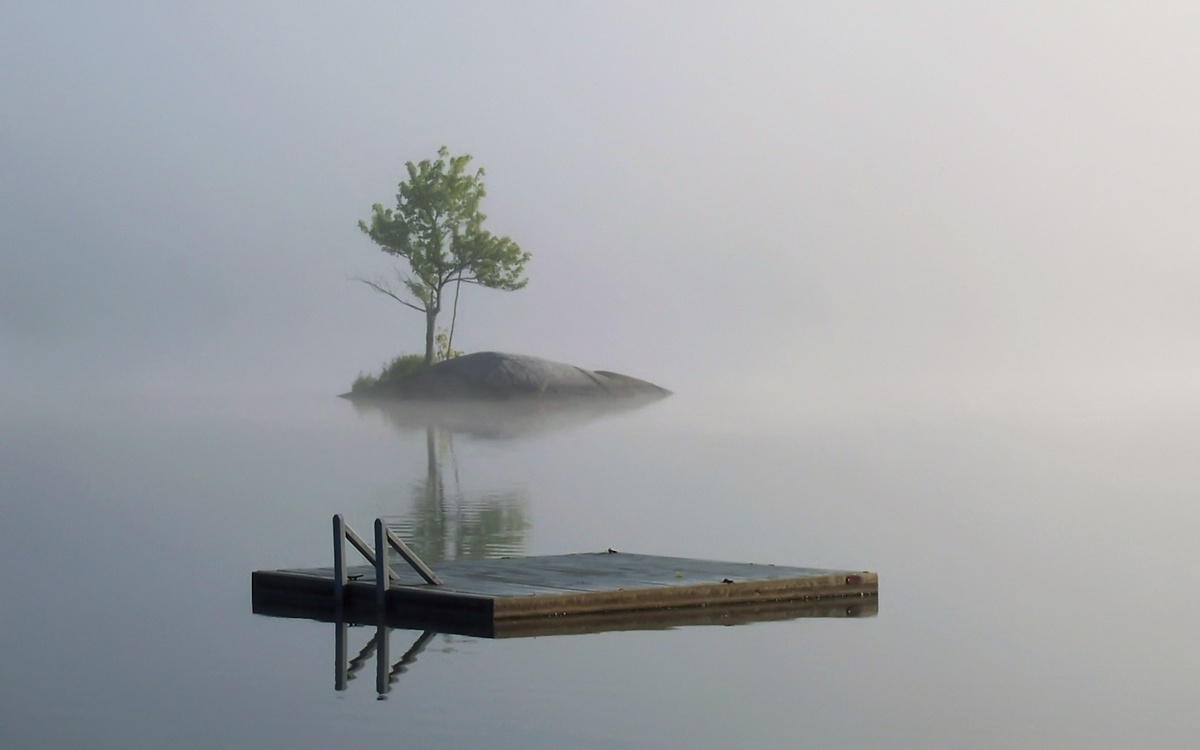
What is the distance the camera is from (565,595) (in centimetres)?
1731

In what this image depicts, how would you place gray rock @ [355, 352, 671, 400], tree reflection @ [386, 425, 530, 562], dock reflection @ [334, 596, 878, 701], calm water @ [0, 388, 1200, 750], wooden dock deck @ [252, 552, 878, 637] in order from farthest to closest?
gray rock @ [355, 352, 671, 400]
tree reflection @ [386, 425, 530, 562]
wooden dock deck @ [252, 552, 878, 637]
dock reflection @ [334, 596, 878, 701]
calm water @ [0, 388, 1200, 750]

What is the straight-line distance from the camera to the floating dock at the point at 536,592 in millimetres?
17047

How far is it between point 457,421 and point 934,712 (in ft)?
166

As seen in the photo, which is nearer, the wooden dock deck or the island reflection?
the wooden dock deck

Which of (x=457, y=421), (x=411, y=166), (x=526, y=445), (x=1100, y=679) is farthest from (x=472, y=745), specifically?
(x=411, y=166)

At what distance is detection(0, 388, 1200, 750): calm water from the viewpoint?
13.6 m

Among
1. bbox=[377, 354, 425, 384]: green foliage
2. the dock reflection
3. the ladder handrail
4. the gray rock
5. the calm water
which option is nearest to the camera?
the calm water

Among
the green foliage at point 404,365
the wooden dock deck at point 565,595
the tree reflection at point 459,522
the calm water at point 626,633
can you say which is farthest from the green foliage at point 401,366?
the wooden dock deck at point 565,595

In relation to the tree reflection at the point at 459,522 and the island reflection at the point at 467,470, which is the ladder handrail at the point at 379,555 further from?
the tree reflection at the point at 459,522

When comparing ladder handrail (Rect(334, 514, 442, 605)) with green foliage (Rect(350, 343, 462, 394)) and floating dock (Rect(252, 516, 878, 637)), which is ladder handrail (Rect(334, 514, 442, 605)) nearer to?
floating dock (Rect(252, 516, 878, 637))

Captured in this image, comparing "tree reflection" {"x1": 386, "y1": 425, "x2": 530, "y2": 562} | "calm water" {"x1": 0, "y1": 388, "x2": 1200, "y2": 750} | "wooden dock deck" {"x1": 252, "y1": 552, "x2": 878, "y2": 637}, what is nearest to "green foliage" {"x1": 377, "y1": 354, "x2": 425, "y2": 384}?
"calm water" {"x1": 0, "y1": 388, "x2": 1200, "y2": 750}

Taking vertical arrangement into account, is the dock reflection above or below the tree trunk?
below

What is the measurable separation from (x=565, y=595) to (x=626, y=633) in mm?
713

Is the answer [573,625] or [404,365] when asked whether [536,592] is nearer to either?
[573,625]
